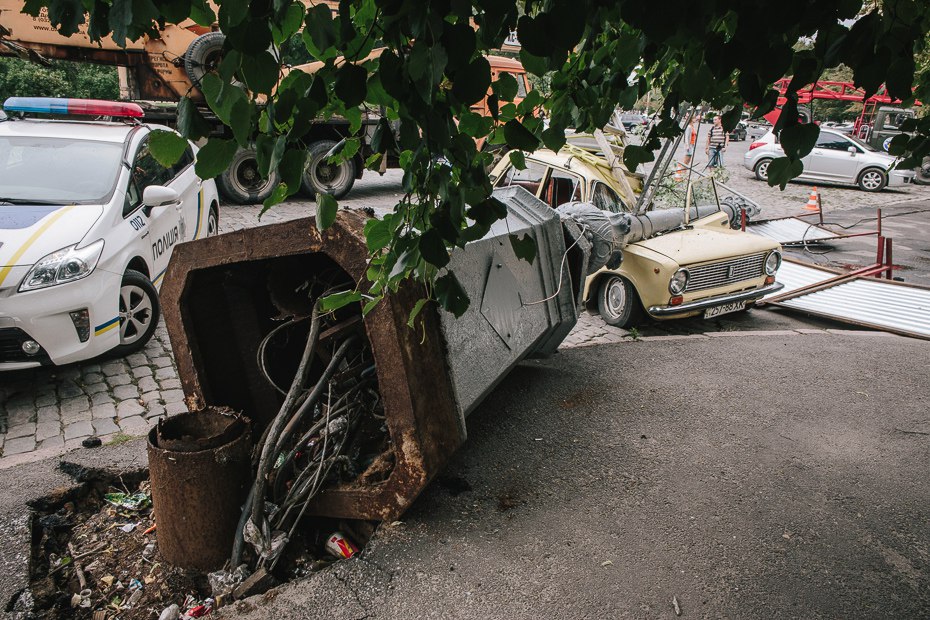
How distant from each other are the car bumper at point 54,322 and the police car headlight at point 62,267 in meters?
0.05

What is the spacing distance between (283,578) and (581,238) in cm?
308

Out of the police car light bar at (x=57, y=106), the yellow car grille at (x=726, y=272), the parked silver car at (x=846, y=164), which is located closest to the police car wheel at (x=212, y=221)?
the police car light bar at (x=57, y=106)

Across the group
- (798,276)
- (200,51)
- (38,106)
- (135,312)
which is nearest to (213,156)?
(135,312)

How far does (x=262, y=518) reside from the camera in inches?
122

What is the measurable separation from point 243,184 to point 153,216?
5861mm

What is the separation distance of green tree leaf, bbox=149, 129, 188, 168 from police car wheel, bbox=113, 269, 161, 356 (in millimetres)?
4257

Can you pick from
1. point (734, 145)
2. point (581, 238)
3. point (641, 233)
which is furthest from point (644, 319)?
point (734, 145)

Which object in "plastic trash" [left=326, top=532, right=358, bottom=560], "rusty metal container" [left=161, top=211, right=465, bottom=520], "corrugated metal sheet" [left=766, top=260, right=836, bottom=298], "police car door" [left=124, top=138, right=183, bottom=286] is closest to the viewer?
"rusty metal container" [left=161, top=211, right=465, bottom=520]

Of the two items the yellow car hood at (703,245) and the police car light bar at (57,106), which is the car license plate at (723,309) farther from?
the police car light bar at (57,106)

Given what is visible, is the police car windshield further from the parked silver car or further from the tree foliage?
the parked silver car

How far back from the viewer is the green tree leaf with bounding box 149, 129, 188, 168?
161 cm

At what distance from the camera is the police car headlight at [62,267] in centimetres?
480

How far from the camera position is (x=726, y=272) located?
721cm

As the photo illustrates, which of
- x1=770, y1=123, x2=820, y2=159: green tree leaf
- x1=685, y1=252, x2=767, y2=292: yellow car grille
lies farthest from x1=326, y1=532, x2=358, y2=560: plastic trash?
x1=685, y1=252, x2=767, y2=292: yellow car grille
